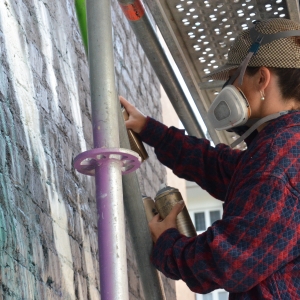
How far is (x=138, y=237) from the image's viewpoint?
1.88 meters

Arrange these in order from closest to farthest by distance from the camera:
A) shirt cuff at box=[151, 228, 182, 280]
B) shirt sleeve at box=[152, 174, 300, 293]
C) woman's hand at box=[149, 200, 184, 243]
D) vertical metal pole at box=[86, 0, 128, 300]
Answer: vertical metal pole at box=[86, 0, 128, 300] < shirt sleeve at box=[152, 174, 300, 293] < shirt cuff at box=[151, 228, 182, 280] < woman's hand at box=[149, 200, 184, 243]

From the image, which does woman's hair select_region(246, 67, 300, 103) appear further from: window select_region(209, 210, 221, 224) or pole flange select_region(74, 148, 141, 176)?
window select_region(209, 210, 221, 224)

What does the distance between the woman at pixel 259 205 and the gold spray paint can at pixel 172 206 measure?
→ 6cm

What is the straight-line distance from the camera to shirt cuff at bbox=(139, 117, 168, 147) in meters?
2.49

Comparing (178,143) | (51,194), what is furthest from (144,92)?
(51,194)

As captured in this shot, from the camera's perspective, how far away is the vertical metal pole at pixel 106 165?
1.49m

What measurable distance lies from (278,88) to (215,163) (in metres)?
0.49

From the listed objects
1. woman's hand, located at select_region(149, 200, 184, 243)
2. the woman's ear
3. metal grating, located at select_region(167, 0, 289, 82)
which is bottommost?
woman's hand, located at select_region(149, 200, 184, 243)

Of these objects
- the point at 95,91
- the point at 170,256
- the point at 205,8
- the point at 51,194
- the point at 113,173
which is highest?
the point at 205,8

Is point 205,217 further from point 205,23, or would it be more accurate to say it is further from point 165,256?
point 165,256

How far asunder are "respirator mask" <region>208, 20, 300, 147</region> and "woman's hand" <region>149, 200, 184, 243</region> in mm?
329

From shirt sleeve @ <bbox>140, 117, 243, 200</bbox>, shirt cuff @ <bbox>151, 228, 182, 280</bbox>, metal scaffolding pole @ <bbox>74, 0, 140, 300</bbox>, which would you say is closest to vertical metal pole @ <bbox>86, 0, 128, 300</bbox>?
metal scaffolding pole @ <bbox>74, 0, 140, 300</bbox>

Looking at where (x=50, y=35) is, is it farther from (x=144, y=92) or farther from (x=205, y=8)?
(x=144, y=92)

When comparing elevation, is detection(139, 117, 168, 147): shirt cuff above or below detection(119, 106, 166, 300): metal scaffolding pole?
above
